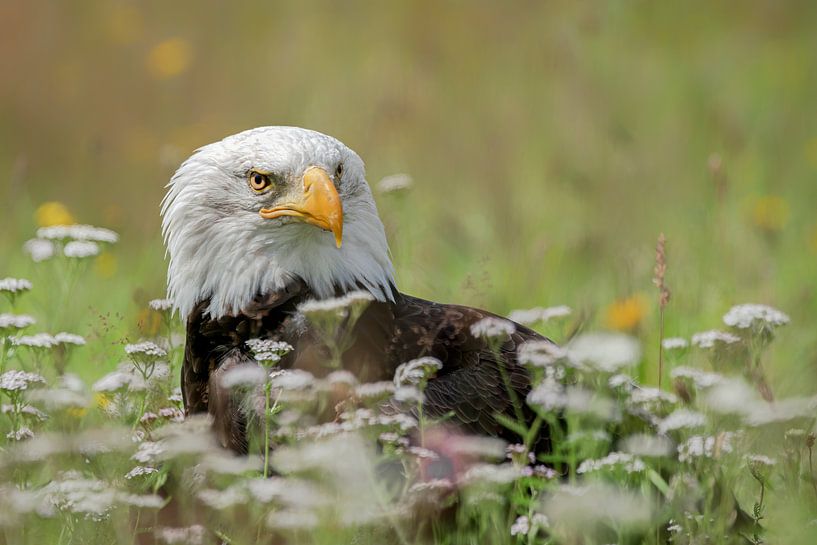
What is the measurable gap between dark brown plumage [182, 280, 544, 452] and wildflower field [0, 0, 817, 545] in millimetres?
129

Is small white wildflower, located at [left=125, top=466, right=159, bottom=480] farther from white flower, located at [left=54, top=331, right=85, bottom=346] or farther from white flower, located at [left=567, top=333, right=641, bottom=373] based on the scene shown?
white flower, located at [left=567, top=333, right=641, bottom=373]

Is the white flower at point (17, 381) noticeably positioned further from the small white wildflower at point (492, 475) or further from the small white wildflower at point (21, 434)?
the small white wildflower at point (492, 475)

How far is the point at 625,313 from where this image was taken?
6227 mm

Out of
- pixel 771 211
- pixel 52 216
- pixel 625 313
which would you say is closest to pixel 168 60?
pixel 52 216

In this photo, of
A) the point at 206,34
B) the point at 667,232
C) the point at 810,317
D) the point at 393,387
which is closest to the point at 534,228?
the point at 667,232

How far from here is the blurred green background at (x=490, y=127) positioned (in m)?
7.04

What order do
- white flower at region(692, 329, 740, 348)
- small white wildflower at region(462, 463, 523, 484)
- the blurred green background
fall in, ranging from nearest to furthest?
1. small white wildflower at region(462, 463, 523, 484)
2. white flower at region(692, 329, 740, 348)
3. the blurred green background

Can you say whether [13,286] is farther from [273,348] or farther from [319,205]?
[273,348]

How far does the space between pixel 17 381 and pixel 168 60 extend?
622 centimetres

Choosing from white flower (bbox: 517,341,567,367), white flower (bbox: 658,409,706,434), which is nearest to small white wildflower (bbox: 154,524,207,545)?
white flower (bbox: 517,341,567,367)

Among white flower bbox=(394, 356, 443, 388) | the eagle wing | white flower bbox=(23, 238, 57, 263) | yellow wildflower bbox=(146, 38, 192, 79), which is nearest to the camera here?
white flower bbox=(394, 356, 443, 388)

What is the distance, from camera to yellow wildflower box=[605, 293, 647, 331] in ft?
20.2

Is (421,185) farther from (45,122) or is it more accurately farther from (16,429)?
(16,429)

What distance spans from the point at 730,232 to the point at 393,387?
4.49 m
